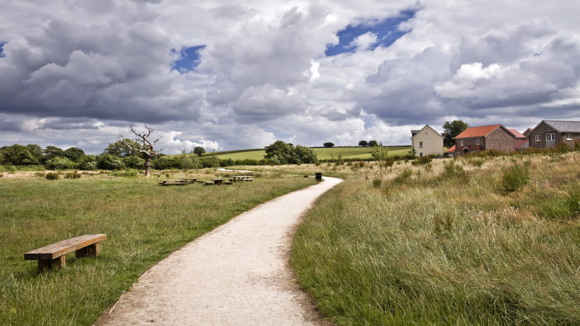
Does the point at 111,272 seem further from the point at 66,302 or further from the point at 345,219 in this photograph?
the point at 345,219

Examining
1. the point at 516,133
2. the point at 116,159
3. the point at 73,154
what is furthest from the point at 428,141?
the point at 73,154

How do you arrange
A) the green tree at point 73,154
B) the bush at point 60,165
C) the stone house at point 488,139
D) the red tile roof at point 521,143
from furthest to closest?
the green tree at point 73,154 < the red tile roof at point 521,143 < the stone house at point 488,139 < the bush at point 60,165

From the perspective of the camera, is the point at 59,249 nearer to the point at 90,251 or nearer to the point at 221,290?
the point at 90,251

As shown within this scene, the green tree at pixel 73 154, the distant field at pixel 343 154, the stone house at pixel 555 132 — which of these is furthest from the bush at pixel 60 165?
the stone house at pixel 555 132

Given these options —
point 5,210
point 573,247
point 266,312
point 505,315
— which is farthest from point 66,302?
point 5,210

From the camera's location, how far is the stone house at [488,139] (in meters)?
72.8

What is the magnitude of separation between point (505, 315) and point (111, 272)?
5913mm

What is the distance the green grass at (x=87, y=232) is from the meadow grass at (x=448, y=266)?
3160 millimetres

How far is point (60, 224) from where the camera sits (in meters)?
10.4

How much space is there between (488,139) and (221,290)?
267 ft

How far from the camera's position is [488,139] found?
72562mm

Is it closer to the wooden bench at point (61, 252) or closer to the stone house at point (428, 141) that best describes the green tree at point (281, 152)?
the stone house at point (428, 141)

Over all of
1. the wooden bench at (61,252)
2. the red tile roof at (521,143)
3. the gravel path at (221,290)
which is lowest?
the gravel path at (221,290)

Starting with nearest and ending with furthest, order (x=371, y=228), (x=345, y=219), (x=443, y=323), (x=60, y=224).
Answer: (x=443, y=323) → (x=371, y=228) → (x=345, y=219) → (x=60, y=224)
